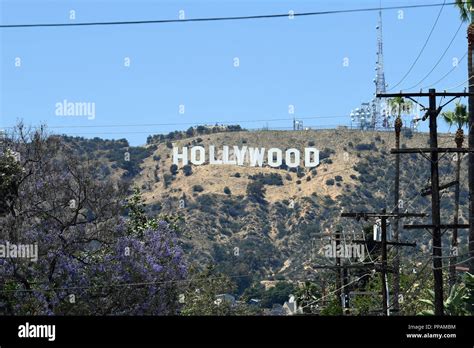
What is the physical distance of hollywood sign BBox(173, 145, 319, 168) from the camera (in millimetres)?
181875

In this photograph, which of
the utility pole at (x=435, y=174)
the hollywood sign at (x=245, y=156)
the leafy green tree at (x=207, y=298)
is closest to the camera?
the utility pole at (x=435, y=174)

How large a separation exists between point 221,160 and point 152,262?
140921 millimetres

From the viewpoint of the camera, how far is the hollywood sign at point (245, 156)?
182 metres

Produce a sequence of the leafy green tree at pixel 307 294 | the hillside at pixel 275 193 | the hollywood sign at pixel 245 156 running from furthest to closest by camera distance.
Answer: the hollywood sign at pixel 245 156 → the hillside at pixel 275 193 → the leafy green tree at pixel 307 294

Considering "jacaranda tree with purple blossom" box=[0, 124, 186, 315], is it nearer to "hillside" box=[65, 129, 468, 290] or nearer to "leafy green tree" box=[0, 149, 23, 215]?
"leafy green tree" box=[0, 149, 23, 215]

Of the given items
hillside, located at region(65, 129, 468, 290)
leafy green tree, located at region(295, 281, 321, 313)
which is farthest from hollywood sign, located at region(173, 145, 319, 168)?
leafy green tree, located at region(295, 281, 321, 313)

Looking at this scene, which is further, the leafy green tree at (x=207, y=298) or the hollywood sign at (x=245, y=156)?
the hollywood sign at (x=245, y=156)

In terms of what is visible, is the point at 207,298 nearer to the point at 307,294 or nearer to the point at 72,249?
the point at 307,294

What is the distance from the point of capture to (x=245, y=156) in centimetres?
19250

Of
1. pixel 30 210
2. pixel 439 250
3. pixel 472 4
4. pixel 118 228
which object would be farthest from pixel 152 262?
pixel 472 4

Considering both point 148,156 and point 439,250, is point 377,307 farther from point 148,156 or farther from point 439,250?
point 148,156

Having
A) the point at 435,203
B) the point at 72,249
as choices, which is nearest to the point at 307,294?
the point at 72,249

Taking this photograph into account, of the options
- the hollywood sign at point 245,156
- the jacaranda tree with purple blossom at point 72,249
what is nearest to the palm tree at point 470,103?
the jacaranda tree with purple blossom at point 72,249

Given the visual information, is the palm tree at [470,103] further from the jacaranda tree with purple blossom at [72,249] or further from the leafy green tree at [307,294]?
the leafy green tree at [307,294]
